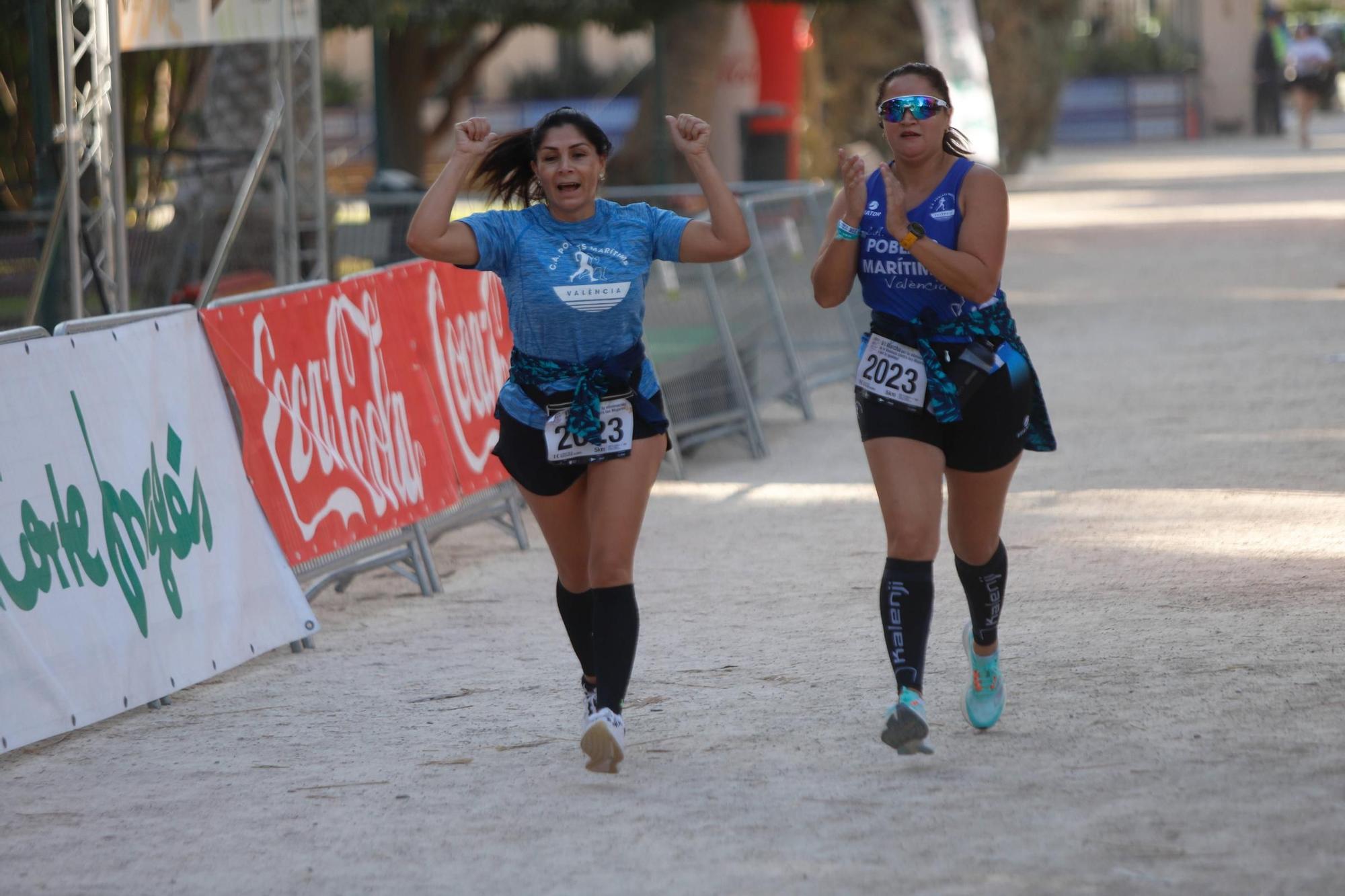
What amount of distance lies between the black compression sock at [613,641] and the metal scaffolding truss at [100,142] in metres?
5.10

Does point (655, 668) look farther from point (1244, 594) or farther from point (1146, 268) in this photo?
point (1146, 268)

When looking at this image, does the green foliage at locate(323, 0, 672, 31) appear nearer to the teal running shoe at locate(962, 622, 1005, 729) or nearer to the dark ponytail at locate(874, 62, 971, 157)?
the dark ponytail at locate(874, 62, 971, 157)

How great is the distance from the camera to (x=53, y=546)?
5.96 m

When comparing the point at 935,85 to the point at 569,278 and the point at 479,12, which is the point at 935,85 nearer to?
the point at 569,278

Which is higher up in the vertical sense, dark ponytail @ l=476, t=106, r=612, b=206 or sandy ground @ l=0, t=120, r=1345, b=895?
dark ponytail @ l=476, t=106, r=612, b=206

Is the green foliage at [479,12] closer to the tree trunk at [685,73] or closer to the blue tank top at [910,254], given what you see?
the tree trunk at [685,73]

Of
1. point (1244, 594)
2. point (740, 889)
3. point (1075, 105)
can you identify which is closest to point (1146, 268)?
point (1244, 594)

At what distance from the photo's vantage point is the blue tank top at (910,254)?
5137mm

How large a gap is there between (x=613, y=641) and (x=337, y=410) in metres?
2.74

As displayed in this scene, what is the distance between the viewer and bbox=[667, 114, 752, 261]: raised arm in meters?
5.22

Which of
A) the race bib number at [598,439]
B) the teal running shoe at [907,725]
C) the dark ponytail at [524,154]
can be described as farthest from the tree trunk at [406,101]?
the teal running shoe at [907,725]

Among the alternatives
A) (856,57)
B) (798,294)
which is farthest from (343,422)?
(856,57)

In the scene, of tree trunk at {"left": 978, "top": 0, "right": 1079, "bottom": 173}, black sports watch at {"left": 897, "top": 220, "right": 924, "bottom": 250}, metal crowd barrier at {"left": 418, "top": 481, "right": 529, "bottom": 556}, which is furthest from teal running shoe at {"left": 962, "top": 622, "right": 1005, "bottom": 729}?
tree trunk at {"left": 978, "top": 0, "right": 1079, "bottom": 173}

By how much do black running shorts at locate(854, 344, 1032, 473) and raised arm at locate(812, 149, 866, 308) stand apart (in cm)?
30
